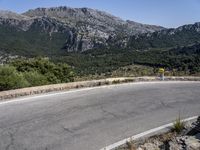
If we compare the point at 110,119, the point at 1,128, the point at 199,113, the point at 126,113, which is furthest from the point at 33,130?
the point at 199,113

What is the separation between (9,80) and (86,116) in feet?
16.2

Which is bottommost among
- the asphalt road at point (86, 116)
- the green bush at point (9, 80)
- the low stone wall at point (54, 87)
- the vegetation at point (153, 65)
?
the vegetation at point (153, 65)

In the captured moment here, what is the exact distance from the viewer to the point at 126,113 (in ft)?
30.8

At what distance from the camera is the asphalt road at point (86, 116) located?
22.7 feet

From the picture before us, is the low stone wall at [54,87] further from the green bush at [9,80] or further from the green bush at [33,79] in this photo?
the green bush at [33,79]

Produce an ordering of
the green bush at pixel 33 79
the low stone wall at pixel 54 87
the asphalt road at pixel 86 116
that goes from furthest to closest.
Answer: the green bush at pixel 33 79 → the low stone wall at pixel 54 87 → the asphalt road at pixel 86 116

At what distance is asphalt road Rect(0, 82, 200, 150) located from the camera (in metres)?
6.92

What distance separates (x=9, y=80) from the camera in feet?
42.4

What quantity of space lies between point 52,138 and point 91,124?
53.1 inches

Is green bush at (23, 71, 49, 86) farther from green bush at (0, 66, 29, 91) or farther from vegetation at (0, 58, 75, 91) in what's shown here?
green bush at (0, 66, 29, 91)

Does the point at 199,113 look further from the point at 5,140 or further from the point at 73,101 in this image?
the point at 5,140

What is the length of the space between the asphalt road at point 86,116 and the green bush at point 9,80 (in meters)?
2.09

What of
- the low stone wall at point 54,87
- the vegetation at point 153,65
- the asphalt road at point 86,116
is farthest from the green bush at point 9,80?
the vegetation at point 153,65

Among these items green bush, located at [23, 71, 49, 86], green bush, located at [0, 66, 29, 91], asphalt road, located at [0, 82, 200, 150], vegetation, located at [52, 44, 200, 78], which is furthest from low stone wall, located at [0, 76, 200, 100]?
vegetation, located at [52, 44, 200, 78]
